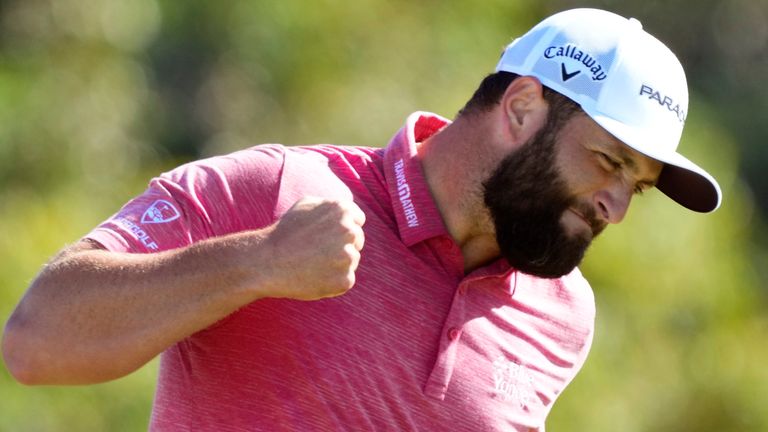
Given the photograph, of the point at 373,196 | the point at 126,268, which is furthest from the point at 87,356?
the point at 373,196

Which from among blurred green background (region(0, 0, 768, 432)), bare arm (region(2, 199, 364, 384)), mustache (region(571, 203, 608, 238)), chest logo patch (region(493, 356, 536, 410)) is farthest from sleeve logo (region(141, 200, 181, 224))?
blurred green background (region(0, 0, 768, 432))

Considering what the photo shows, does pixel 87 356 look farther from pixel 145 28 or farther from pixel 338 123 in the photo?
pixel 145 28

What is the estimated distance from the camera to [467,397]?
3393 mm

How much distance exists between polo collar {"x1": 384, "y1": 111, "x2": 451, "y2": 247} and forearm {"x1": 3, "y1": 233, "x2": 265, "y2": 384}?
580 mm

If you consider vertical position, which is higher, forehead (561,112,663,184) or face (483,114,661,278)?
forehead (561,112,663,184)

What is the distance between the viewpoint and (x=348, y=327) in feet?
10.7

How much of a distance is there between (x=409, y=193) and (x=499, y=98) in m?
0.38

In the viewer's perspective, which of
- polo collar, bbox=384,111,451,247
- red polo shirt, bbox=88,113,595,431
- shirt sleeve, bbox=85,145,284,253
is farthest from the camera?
polo collar, bbox=384,111,451,247

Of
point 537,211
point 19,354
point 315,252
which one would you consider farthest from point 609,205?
point 19,354

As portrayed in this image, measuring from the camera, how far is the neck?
11.7 ft

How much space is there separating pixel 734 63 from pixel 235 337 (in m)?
12.2

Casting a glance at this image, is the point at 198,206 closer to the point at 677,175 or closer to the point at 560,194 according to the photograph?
the point at 560,194

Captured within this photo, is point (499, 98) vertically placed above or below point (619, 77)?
below

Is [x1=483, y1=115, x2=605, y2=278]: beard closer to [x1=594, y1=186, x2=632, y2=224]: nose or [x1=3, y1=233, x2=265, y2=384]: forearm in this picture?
[x1=594, y1=186, x2=632, y2=224]: nose
